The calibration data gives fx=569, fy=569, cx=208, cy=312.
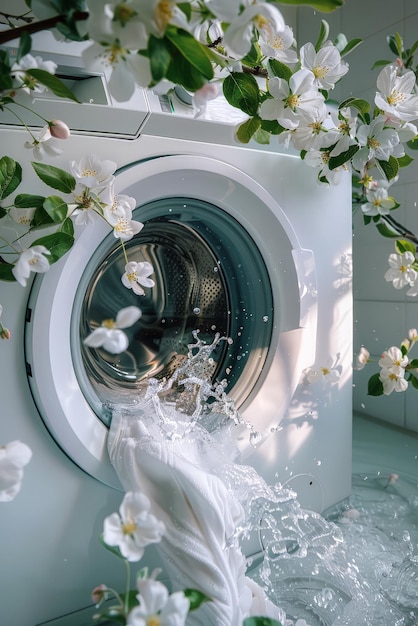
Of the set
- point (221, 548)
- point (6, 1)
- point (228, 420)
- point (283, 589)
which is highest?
point (6, 1)

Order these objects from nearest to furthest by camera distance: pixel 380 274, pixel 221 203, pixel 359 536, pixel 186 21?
→ pixel 186 21
pixel 221 203
pixel 359 536
pixel 380 274

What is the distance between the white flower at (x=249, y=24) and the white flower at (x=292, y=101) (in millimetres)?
257

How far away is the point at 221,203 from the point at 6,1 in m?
0.84

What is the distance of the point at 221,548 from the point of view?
2.43ft

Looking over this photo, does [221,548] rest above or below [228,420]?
below

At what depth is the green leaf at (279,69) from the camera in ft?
2.40

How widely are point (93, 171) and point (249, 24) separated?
0.29 meters

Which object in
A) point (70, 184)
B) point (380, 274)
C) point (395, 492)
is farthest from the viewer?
point (380, 274)

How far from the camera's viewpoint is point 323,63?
0.79 metres

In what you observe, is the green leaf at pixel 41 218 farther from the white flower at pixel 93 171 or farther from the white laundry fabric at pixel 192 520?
the white laundry fabric at pixel 192 520

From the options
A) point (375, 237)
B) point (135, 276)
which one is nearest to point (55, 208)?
point (135, 276)

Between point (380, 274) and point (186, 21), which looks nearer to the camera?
point (186, 21)

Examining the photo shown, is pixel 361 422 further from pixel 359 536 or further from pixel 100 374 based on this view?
pixel 100 374

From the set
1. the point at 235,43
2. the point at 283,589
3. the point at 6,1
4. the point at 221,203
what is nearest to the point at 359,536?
the point at 283,589
